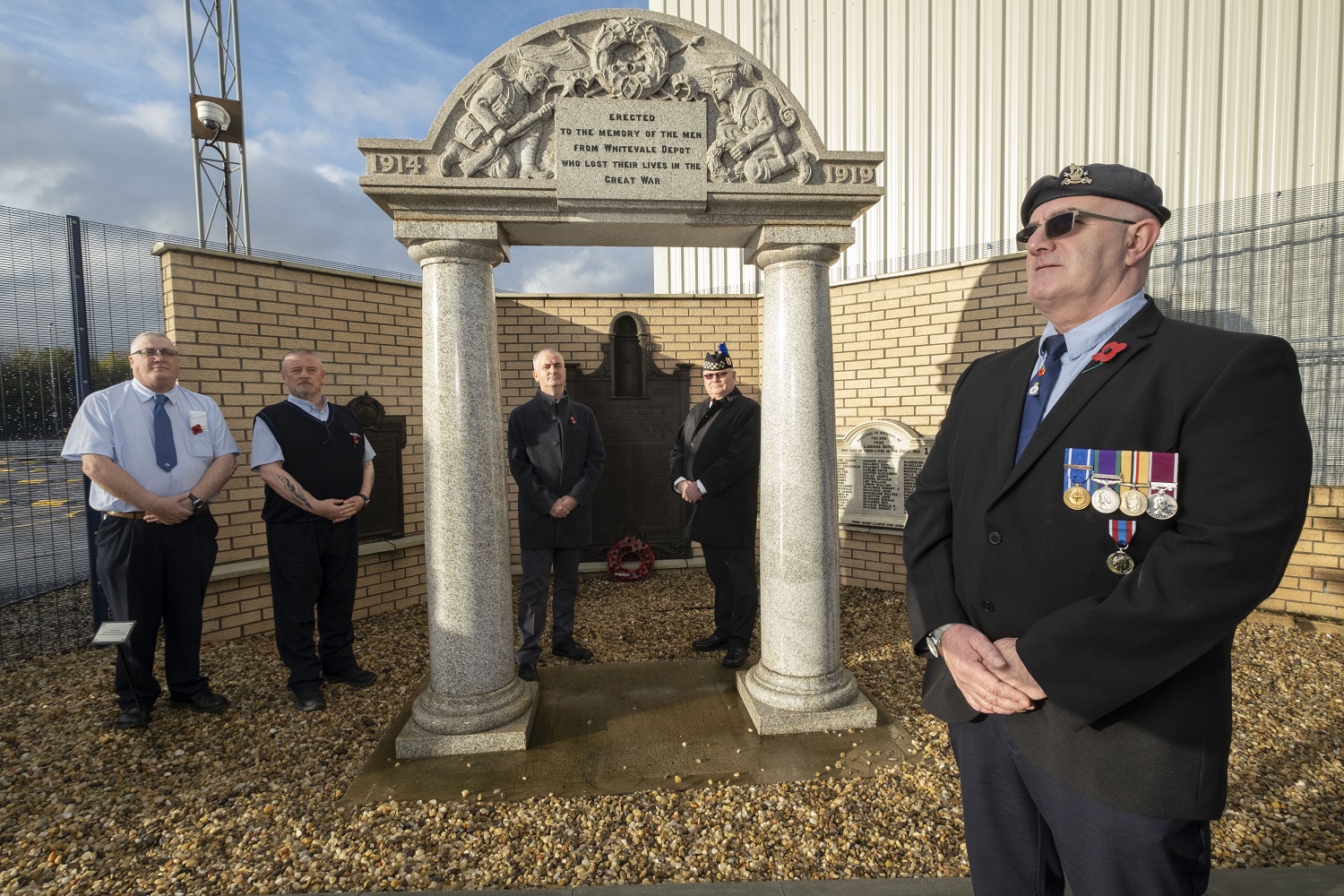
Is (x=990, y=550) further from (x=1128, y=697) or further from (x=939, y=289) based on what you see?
(x=939, y=289)

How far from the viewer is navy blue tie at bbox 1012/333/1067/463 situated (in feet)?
4.98

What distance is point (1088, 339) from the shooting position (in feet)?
4.77

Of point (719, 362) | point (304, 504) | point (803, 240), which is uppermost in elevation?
point (803, 240)

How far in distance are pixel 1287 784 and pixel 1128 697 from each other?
8.81ft

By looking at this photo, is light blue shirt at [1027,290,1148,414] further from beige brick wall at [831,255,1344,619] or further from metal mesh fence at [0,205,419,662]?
metal mesh fence at [0,205,419,662]

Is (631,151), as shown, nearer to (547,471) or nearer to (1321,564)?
(547,471)

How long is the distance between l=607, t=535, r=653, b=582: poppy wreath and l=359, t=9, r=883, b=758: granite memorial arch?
9.46 ft

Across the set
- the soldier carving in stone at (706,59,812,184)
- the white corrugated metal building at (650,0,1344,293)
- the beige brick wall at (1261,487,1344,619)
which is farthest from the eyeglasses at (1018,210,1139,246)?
the white corrugated metal building at (650,0,1344,293)

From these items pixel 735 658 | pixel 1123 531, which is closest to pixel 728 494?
pixel 735 658

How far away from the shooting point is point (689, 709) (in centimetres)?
355

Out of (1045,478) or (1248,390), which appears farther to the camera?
(1045,478)

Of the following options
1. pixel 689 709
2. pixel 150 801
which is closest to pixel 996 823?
pixel 689 709

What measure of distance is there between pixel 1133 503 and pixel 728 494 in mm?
3067

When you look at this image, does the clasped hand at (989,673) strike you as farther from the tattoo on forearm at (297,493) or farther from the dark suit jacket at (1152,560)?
the tattoo on forearm at (297,493)
